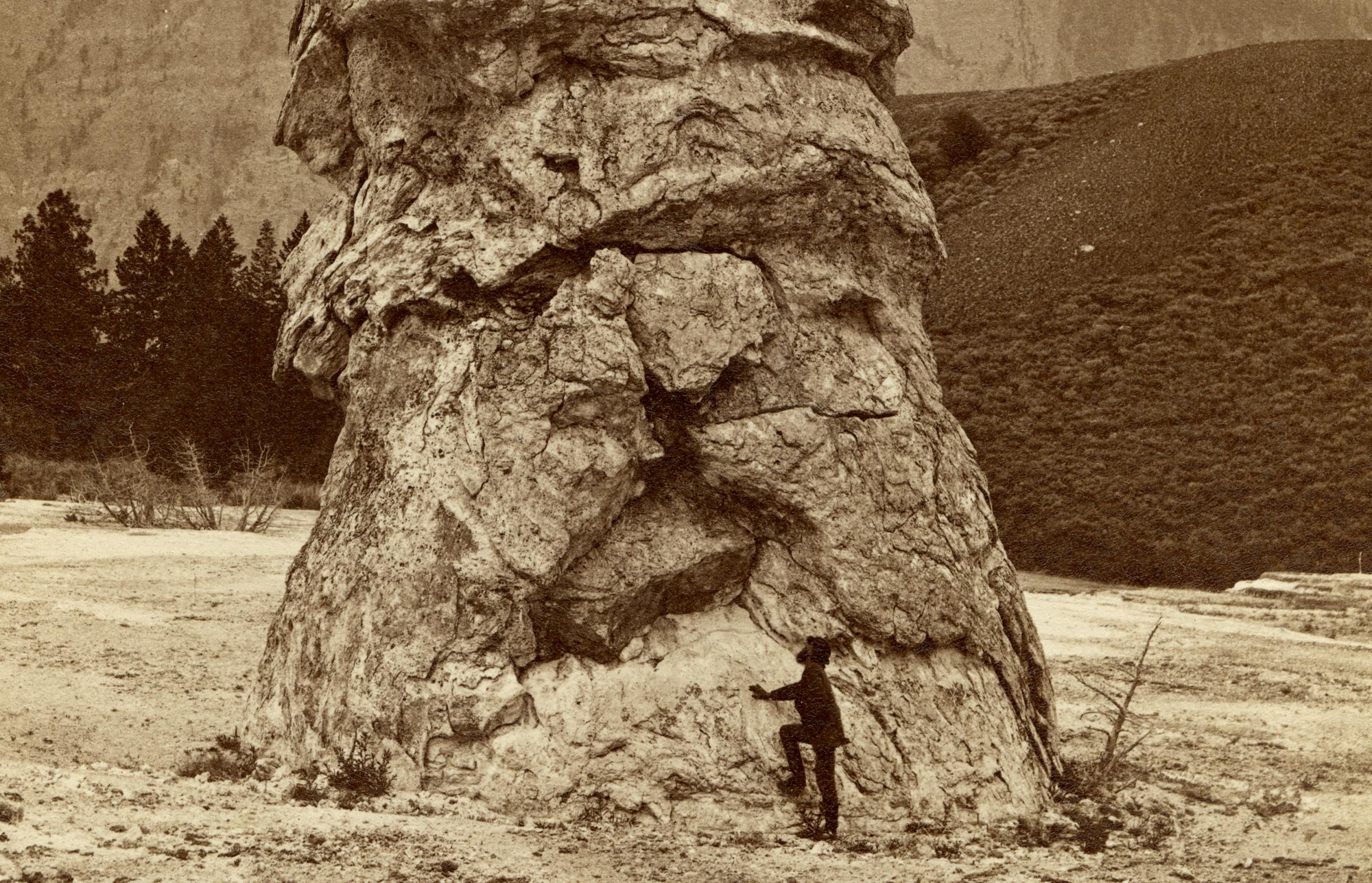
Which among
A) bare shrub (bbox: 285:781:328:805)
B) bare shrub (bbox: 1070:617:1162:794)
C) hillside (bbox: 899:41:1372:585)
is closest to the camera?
bare shrub (bbox: 285:781:328:805)

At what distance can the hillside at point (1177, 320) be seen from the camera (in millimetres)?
24609

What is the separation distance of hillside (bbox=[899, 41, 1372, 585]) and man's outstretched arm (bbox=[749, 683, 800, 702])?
17273mm

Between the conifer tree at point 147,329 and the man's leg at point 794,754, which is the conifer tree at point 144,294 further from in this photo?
the man's leg at point 794,754

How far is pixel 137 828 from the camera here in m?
6.30

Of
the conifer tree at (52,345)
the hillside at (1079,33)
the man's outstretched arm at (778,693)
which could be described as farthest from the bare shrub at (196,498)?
the hillside at (1079,33)

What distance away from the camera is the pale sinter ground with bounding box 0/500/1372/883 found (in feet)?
20.8

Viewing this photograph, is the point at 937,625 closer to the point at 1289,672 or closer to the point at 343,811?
the point at 343,811

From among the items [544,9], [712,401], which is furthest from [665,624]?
[544,9]

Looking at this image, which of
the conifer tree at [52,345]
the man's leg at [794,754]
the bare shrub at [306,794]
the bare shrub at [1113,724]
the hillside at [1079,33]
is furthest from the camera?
the hillside at [1079,33]

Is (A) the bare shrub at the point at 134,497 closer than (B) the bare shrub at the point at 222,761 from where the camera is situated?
No

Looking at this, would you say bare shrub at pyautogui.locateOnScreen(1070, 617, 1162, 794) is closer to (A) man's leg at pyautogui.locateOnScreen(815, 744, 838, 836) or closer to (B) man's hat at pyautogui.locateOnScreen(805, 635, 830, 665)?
(A) man's leg at pyautogui.locateOnScreen(815, 744, 838, 836)

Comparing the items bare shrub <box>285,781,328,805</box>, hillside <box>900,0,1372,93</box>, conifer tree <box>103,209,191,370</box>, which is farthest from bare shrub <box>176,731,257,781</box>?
hillside <box>900,0,1372,93</box>

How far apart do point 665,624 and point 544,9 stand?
3548 millimetres

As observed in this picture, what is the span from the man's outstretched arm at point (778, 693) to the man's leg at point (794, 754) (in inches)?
5.8
